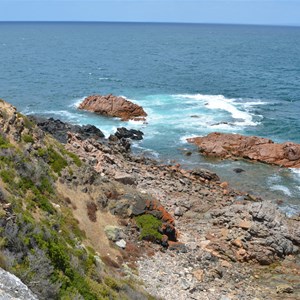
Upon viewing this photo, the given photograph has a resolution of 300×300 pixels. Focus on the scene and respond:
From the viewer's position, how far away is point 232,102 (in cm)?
7562

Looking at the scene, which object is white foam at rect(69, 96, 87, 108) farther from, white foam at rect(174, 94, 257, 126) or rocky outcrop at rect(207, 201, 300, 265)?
rocky outcrop at rect(207, 201, 300, 265)

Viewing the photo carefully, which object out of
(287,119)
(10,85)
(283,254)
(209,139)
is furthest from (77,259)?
(10,85)

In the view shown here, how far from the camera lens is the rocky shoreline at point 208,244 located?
24.2 meters

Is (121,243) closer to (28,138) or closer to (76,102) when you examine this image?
(28,138)

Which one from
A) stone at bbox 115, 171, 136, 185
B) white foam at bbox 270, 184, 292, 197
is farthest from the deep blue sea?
stone at bbox 115, 171, 136, 185

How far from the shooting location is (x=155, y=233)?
2808 centimetres

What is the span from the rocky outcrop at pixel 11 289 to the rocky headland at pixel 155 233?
4.39 metres

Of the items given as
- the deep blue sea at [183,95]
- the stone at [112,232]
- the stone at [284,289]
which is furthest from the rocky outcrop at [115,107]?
the stone at [284,289]

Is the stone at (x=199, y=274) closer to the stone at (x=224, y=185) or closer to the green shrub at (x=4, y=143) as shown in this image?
the green shrub at (x=4, y=143)

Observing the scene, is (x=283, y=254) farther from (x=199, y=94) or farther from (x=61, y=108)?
(x=199, y=94)

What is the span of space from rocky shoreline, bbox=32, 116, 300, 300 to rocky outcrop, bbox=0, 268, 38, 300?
11607 millimetres

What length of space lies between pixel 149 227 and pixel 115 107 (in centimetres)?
4184

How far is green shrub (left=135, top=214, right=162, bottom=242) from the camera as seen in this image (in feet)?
91.5

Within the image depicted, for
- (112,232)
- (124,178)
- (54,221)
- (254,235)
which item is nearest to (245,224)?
(254,235)
